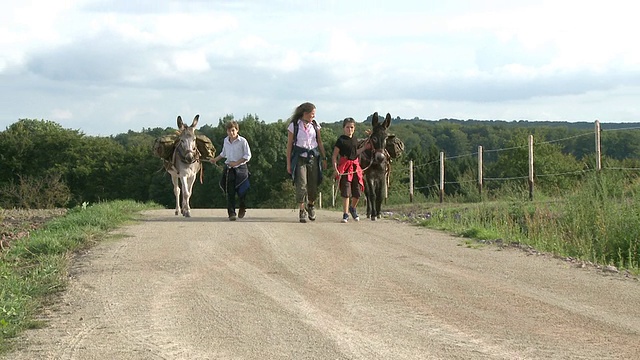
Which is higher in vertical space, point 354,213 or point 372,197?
point 372,197

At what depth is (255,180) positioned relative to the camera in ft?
272

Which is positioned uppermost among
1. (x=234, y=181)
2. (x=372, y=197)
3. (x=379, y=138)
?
(x=379, y=138)

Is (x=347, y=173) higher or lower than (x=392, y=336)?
higher

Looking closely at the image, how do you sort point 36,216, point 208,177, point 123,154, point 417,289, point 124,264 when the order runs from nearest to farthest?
point 417,289, point 124,264, point 36,216, point 208,177, point 123,154

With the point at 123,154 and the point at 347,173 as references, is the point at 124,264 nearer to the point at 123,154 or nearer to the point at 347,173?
the point at 347,173

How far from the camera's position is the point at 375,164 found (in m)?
18.1

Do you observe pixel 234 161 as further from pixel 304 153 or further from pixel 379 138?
pixel 379 138

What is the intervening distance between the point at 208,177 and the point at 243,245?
67006 millimetres

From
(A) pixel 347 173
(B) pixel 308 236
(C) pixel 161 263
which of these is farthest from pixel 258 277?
(A) pixel 347 173

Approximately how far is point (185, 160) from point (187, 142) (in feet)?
1.29

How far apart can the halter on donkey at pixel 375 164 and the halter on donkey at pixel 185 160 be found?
153 inches

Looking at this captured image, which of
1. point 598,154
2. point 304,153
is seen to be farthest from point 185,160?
point 598,154

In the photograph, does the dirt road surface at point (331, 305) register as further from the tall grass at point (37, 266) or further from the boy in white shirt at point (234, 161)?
the boy in white shirt at point (234, 161)

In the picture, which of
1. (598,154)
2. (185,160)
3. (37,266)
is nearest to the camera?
(37,266)
